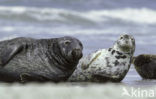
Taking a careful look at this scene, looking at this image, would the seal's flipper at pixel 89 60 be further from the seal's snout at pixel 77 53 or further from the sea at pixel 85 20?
the sea at pixel 85 20

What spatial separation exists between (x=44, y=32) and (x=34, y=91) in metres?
14.6

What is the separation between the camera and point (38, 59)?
6.88 m

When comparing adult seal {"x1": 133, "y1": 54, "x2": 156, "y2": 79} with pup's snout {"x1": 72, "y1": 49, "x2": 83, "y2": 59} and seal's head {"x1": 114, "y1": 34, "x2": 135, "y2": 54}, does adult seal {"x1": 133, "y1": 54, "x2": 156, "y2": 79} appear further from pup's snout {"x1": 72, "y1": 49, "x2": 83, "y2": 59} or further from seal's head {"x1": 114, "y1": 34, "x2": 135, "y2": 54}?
pup's snout {"x1": 72, "y1": 49, "x2": 83, "y2": 59}

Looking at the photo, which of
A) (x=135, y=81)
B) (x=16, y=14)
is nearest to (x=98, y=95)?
(x=135, y=81)

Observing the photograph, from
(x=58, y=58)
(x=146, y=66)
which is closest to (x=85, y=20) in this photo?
(x=146, y=66)

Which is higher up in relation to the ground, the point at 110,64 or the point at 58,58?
the point at 58,58

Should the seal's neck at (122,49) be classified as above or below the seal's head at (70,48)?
below

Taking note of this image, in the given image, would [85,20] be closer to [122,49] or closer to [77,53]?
[122,49]

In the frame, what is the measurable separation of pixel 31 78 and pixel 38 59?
0.92ft

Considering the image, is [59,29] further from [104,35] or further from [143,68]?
[143,68]

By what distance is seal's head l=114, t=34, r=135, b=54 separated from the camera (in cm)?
776

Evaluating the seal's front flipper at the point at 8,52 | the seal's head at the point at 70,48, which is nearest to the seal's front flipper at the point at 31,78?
the seal's front flipper at the point at 8,52

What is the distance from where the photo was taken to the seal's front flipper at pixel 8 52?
265 inches

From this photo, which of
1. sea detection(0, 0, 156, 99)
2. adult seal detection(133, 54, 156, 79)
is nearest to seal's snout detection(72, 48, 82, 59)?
adult seal detection(133, 54, 156, 79)
